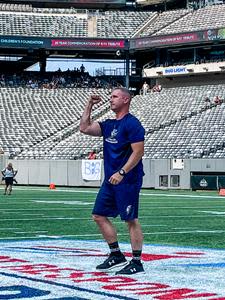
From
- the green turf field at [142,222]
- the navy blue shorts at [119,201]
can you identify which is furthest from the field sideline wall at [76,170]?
the navy blue shorts at [119,201]

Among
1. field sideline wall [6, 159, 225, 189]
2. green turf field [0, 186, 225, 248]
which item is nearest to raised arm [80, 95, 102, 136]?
green turf field [0, 186, 225, 248]

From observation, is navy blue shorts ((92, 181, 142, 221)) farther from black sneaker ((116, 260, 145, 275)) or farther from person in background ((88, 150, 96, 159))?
person in background ((88, 150, 96, 159))

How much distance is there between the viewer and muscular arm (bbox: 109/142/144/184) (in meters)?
7.94

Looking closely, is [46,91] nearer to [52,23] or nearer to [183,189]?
[52,23]

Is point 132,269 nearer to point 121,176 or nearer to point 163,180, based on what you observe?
point 121,176

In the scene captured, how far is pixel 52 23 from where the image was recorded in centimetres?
5884

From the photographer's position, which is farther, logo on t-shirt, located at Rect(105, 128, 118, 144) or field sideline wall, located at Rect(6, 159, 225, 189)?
field sideline wall, located at Rect(6, 159, 225, 189)

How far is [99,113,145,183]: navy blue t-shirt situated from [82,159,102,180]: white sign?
29965mm

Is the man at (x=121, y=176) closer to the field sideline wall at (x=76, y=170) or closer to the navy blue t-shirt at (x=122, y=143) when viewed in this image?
the navy blue t-shirt at (x=122, y=143)

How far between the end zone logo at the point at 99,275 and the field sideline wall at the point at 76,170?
1003 inches

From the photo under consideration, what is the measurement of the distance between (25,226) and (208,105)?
32930mm

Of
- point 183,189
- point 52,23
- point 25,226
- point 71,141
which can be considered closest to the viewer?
point 25,226

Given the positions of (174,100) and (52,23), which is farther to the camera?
(52,23)

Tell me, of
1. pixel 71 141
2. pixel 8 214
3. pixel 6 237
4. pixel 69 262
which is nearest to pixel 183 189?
pixel 71 141
